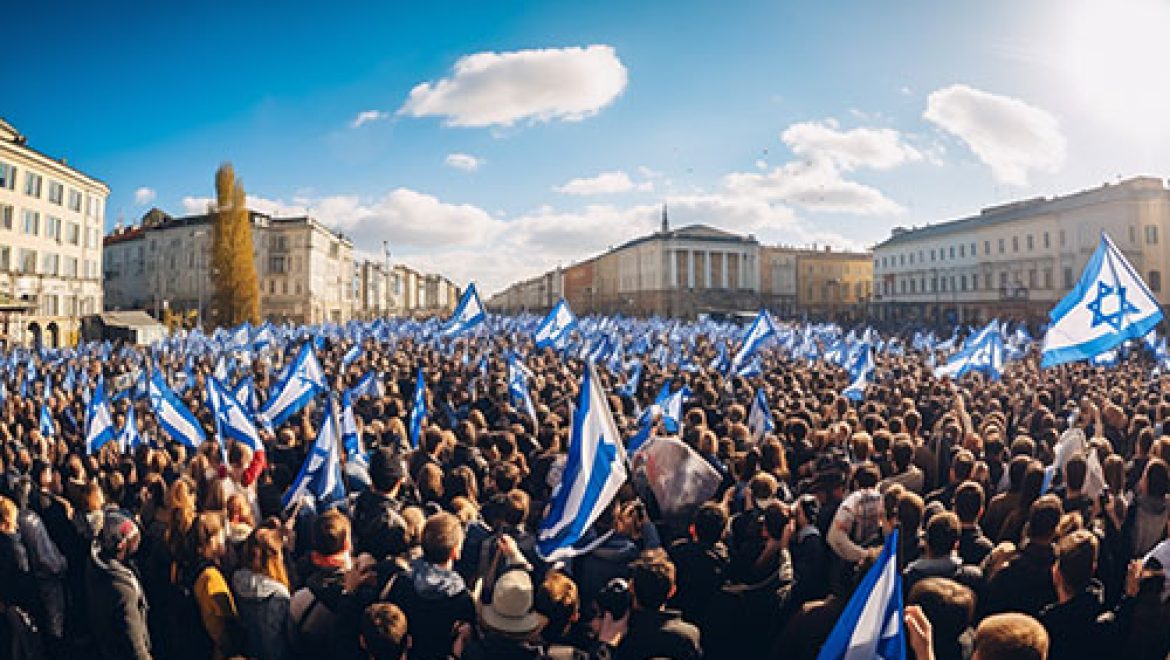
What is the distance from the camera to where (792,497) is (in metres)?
6.23

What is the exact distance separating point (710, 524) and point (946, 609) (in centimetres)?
130

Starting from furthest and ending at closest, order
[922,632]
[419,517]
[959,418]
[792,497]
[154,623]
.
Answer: [959,418]
[792,497]
[154,623]
[419,517]
[922,632]

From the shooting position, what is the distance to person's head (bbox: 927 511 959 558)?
4066 millimetres

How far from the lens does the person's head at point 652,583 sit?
11.6ft

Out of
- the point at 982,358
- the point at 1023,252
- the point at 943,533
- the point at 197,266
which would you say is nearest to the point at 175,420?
the point at 943,533

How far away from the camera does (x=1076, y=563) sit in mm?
3650

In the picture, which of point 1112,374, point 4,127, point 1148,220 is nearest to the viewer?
point 1112,374

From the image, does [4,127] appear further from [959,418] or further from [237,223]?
[959,418]

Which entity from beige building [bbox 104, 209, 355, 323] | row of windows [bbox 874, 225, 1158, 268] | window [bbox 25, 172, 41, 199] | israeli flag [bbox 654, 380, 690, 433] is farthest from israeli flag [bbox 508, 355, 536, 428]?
beige building [bbox 104, 209, 355, 323]

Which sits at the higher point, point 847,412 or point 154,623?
point 847,412

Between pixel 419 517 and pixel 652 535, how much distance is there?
1.49m

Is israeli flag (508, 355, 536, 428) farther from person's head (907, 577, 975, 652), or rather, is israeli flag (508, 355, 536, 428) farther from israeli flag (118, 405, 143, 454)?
person's head (907, 577, 975, 652)

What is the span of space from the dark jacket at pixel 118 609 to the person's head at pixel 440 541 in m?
1.84

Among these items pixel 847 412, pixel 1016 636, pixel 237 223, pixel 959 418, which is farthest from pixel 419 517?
pixel 237 223
